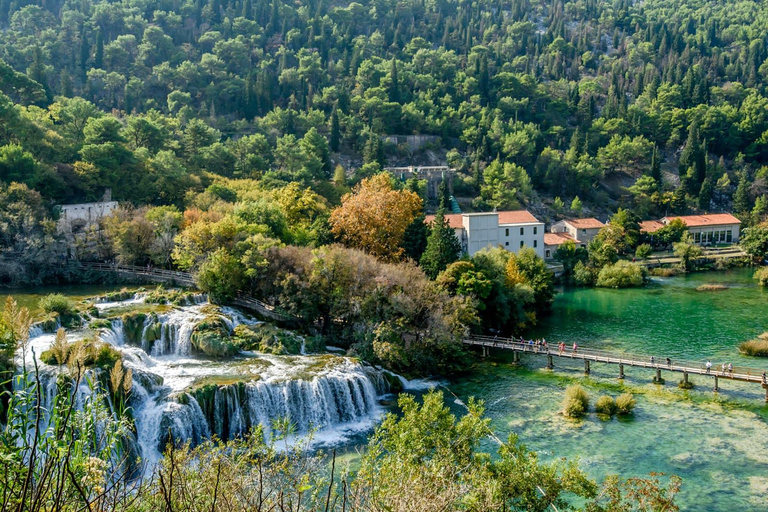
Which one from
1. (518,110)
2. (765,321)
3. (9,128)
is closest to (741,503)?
(765,321)

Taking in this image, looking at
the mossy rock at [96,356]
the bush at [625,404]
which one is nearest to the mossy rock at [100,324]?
the mossy rock at [96,356]

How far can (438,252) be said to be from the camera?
143 feet

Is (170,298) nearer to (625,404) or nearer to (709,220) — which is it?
(625,404)

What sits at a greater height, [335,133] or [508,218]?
[335,133]

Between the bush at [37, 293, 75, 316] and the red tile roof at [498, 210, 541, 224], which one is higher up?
the red tile roof at [498, 210, 541, 224]

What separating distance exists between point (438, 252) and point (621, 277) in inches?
915

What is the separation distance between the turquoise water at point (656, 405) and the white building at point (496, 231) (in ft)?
34.9

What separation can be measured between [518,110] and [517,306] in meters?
72.9

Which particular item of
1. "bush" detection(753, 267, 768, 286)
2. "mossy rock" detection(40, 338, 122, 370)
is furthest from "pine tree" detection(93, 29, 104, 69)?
"bush" detection(753, 267, 768, 286)

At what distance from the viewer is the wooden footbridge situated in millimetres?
30953

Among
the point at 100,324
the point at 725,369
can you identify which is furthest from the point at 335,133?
the point at 725,369

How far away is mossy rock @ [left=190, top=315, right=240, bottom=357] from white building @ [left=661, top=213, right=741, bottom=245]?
60939mm

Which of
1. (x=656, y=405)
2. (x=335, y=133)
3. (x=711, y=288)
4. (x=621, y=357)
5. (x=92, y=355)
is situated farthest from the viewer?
(x=335, y=133)

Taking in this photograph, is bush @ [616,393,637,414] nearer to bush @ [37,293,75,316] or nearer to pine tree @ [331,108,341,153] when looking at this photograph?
bush @ [37,293,75,316]
